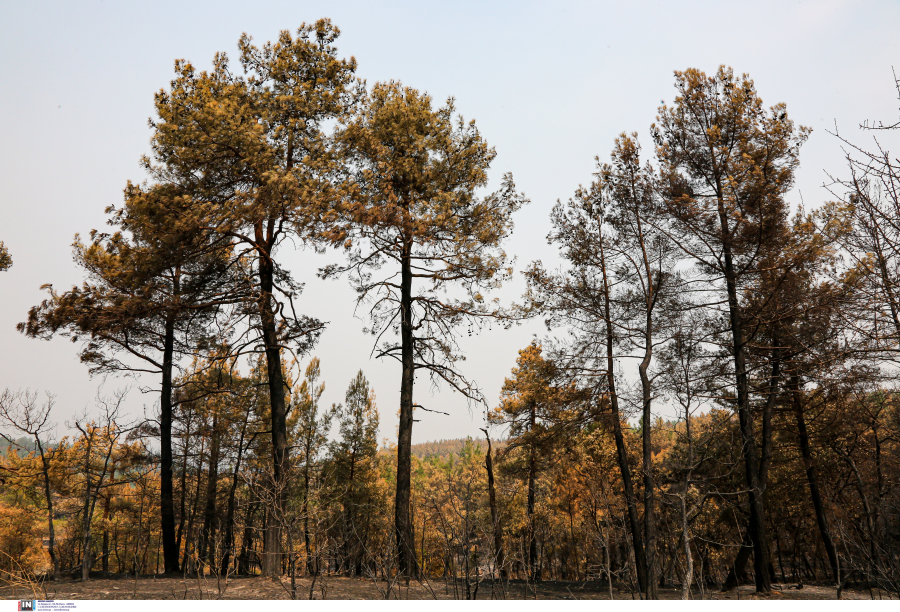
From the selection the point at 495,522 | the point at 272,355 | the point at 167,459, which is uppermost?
the point at 272,355

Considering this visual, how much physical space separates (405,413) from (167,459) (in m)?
7.81

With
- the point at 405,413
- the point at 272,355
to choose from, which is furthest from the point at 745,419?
the point at 272,355

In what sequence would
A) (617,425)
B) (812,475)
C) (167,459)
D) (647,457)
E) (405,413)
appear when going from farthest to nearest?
(812,475), (167,459), (617,425), (405,413), (647,457)

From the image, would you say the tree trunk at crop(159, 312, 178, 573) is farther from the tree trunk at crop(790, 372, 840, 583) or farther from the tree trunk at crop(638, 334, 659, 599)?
the tree trunk at crop(790, 372, 840, 583)

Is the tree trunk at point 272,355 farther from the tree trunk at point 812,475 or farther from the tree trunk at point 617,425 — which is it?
the tree trunk at point 812,475

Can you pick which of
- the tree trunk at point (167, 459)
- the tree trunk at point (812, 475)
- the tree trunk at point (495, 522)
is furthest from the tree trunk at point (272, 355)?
the tree trunk at point (812, 475)

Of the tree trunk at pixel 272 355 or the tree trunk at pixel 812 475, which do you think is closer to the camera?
the tree trunk at pixel 272 355

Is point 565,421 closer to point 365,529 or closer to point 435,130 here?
point 435,130

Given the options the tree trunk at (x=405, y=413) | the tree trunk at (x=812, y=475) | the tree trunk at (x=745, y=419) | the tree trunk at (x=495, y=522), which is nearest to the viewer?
the tree trunk at (x=495, y=522)

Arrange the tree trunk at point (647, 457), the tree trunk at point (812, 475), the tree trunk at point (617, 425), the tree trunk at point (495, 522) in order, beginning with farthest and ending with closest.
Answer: the tree trunk at point (812, 475)
the tree trunk at point (617, 425)
the tree trunk at point (647, 457)
the tree trunk at point (495, 522)

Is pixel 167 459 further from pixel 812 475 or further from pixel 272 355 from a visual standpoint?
pixel 812 475

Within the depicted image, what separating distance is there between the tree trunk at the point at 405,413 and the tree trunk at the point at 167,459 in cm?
614

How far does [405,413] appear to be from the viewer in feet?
39.9

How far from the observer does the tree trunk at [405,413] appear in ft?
37.0
